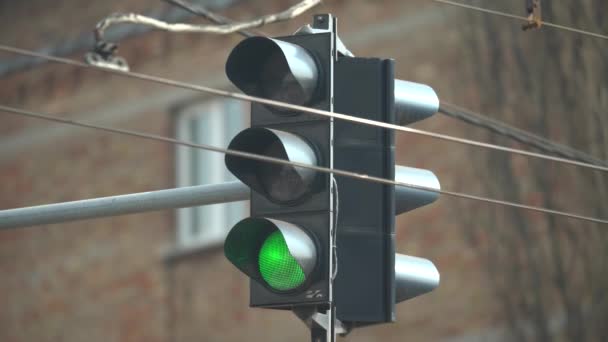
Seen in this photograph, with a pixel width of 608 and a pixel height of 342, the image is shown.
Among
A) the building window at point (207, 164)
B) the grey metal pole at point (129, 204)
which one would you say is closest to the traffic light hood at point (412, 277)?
the grey metal pole at point (129, 204)

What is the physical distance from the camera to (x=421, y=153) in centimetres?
2033

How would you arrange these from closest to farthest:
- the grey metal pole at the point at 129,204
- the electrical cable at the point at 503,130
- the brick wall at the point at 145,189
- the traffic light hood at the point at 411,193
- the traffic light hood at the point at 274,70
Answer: the traffic light hood at the point at 274,70
the traffic light hood at the point at 411,193
the grey metal pole at the point at 129,204
the electrical cable at the point at 503,130
the brick wall at the point at 145,189

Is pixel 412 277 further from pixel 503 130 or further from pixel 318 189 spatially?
pixel 503 130

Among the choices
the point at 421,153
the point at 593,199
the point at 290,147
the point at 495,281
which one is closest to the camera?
the point at 290,147

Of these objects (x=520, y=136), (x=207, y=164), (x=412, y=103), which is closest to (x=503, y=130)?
(x=520, y=136)

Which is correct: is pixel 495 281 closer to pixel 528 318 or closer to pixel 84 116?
pixel 528 318

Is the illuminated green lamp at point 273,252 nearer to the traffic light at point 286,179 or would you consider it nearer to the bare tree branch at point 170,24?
the traffic light at point 286,179

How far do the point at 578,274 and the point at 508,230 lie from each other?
3.31ft

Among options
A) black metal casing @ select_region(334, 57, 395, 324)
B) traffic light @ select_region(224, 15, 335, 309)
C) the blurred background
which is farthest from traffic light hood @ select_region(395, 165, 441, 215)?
the blurred background

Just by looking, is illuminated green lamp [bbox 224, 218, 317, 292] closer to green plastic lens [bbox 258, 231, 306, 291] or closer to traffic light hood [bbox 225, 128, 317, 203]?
green plastic lens [bbox 258, 231, 306, 291]

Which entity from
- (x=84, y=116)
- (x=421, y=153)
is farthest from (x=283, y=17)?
(x=84, y=116)

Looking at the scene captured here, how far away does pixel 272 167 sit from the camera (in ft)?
27.9

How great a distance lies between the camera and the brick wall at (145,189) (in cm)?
1980

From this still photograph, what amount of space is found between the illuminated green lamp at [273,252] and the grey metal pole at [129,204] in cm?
55
